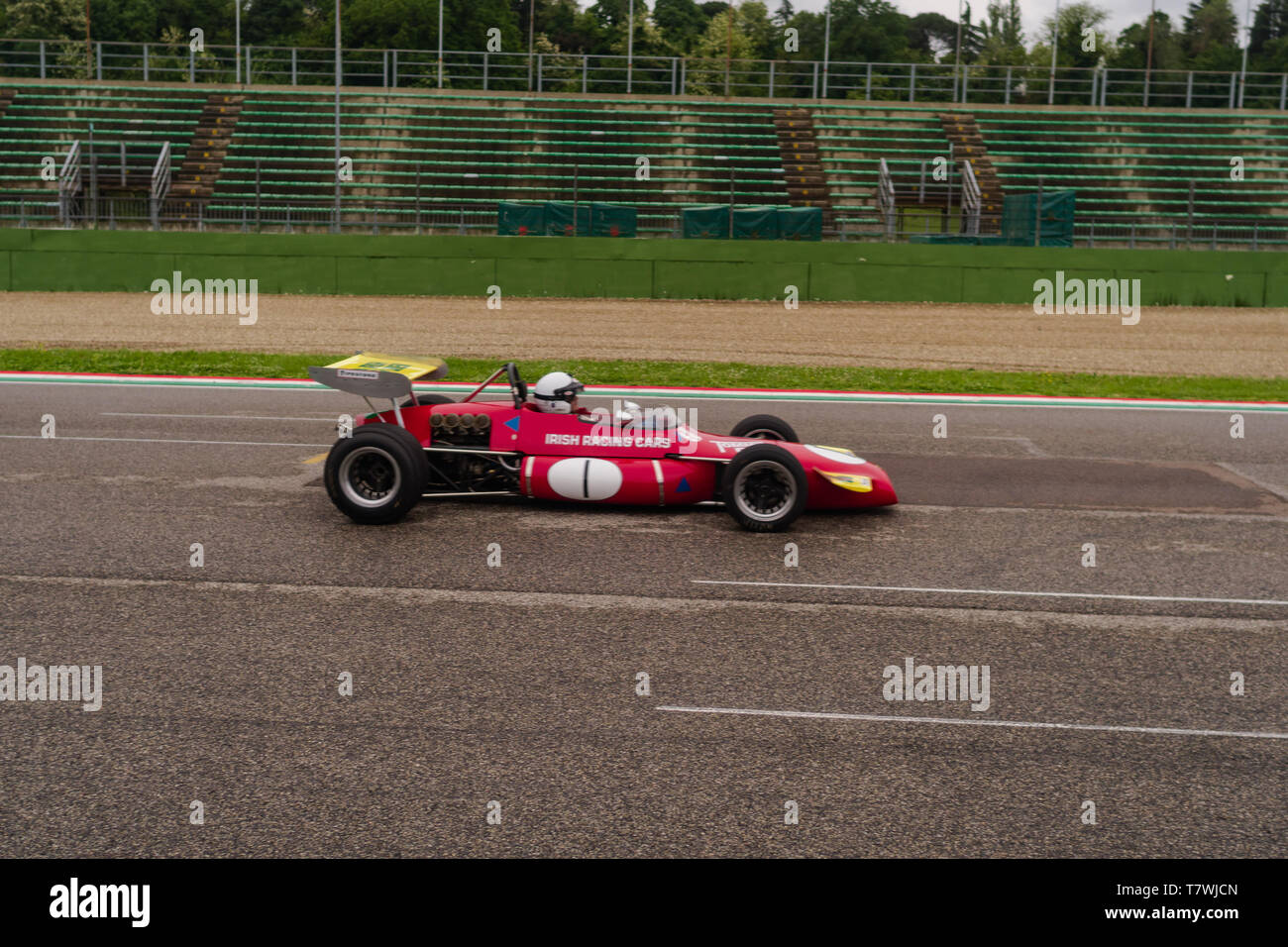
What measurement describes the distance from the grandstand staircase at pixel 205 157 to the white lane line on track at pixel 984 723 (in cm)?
2776

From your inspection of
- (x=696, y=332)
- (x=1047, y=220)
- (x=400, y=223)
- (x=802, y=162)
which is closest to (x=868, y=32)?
(x=802, y=162)

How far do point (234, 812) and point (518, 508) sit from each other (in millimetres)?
5157

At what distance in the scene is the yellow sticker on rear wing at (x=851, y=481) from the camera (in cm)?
916

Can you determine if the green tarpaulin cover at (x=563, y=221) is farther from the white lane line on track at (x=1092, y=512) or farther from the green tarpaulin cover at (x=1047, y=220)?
the white lane line on track at (x=1092, y=512)

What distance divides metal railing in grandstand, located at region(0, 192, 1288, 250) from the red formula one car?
20636 mm

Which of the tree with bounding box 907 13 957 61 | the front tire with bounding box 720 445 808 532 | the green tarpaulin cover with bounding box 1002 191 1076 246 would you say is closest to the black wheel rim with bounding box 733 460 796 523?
the front tire with bounding box 720 445 808 532

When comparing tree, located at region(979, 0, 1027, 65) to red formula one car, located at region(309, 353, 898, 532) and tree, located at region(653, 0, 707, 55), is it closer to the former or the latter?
tree, located at region(653, 0, 707, 55)

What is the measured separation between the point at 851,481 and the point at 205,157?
30932mm

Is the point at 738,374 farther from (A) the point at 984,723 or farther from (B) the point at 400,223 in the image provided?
(B) the point at 400,223

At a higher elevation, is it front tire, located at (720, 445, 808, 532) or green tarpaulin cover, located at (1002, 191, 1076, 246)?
green tarpaulin cover, located at (1002, 191, 1076, 246)

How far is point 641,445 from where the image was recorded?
9.18 meters

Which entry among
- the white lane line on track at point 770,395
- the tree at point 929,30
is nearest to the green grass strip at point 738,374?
the white lane line on track at point 770,395

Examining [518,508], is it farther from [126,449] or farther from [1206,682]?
[1206,682]

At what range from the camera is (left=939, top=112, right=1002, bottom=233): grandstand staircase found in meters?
31.9
